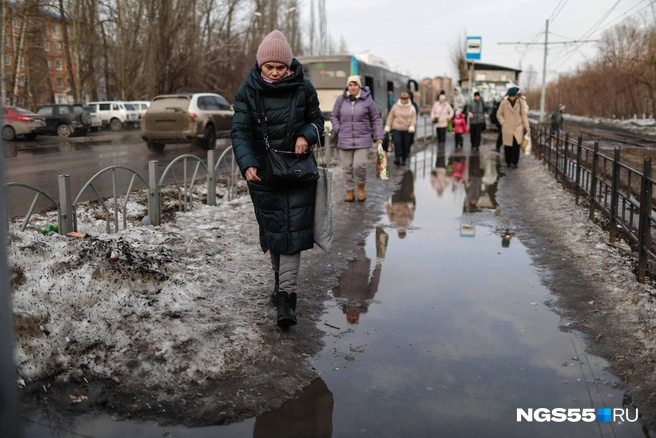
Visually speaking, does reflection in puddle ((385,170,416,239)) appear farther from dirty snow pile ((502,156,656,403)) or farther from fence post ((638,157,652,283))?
fence post ((638,157,652,283))

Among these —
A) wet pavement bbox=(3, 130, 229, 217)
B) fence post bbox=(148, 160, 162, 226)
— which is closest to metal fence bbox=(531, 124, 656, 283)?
fence post bbox=(148, 160, 162, 226)

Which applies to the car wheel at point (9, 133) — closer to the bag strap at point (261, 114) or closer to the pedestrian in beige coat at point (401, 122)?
the pedestrian in beige coat at point (401, 122)

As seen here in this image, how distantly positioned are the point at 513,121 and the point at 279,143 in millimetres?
10510

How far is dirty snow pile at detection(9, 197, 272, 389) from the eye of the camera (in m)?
3.55

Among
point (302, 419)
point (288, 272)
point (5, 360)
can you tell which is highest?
point (5, 360)

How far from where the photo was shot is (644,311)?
14.5 feet

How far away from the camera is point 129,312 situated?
4074mm

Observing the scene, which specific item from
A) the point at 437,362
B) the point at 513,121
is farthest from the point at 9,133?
the point at 437,362

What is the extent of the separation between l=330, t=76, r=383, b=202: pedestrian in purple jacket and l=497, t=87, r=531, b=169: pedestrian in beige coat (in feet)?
17.0

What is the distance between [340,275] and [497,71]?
1127 inches

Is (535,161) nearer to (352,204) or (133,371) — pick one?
(352,204)

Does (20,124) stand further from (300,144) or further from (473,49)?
(300,144)

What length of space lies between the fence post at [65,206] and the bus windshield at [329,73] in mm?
16787

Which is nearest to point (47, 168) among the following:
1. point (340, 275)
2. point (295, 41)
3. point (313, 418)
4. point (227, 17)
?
point (340, 275)
